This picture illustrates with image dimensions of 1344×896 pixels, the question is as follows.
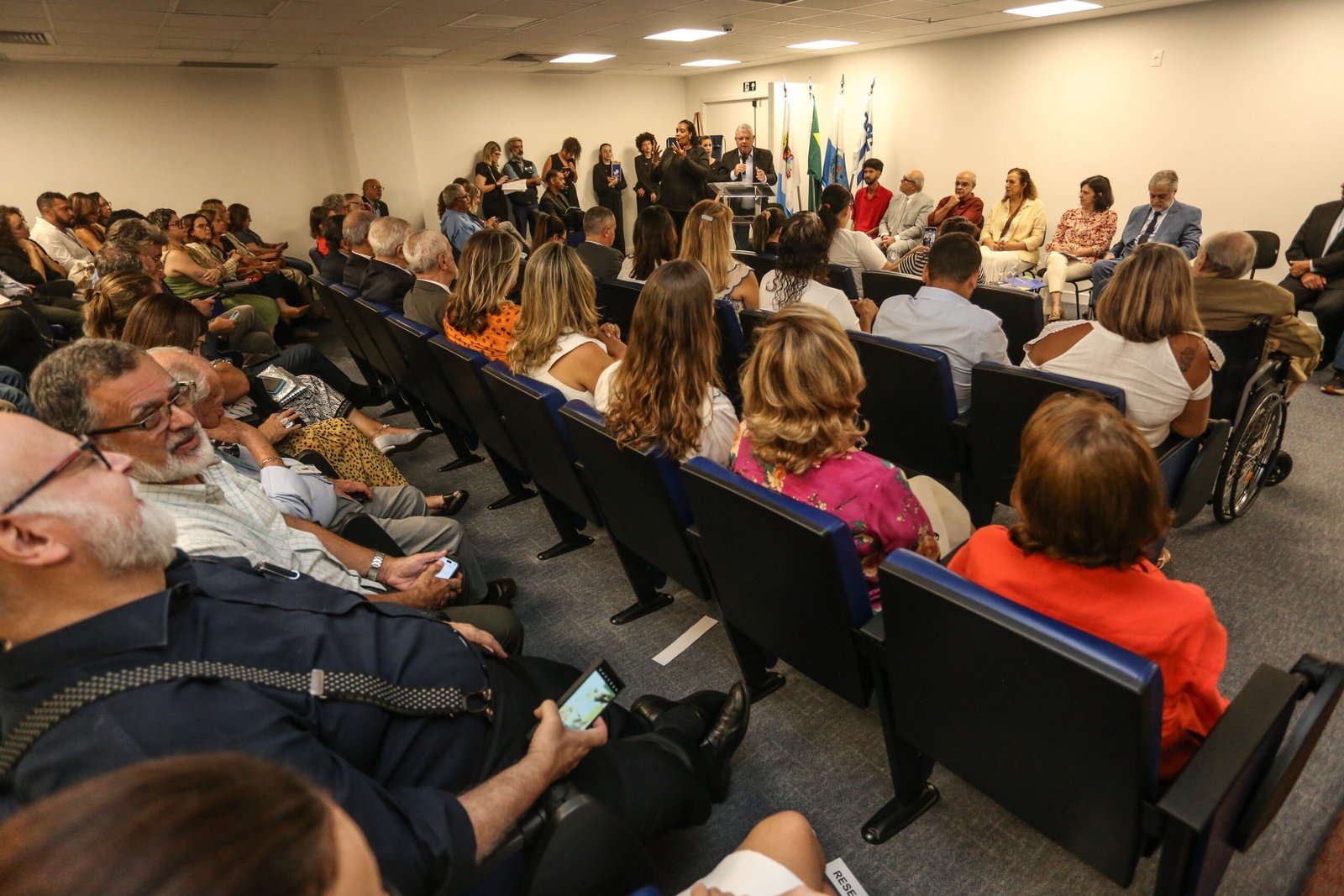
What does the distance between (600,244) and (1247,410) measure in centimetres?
375

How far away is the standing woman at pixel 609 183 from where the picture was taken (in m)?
11.1

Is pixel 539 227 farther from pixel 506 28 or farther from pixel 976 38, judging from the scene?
pixel 976 38

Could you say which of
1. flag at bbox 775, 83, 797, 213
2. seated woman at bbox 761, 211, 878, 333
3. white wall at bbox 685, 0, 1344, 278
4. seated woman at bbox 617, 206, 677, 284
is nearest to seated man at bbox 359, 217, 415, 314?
seated woman at bbox 617, 206, 677, 284

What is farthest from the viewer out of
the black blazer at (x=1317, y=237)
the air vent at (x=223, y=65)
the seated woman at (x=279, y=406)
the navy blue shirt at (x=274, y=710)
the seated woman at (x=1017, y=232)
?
the air vent at (x=223, y=65)

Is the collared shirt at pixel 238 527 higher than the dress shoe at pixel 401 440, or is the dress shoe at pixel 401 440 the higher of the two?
the collared shirt at pixel 238 527

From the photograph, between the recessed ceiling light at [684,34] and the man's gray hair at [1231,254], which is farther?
the recessed ceiling light at [684,34]

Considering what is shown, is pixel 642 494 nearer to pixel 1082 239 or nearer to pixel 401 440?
pixel 401 440

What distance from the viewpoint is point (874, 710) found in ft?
6.54

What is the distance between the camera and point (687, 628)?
7.93 ft

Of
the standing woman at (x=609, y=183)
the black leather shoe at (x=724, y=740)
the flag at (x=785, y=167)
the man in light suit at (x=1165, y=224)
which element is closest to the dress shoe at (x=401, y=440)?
the black leather shoe at (x=724, y=740)

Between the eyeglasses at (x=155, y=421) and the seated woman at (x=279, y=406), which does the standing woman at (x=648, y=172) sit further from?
the eyeglasses at (x=155, y=421)

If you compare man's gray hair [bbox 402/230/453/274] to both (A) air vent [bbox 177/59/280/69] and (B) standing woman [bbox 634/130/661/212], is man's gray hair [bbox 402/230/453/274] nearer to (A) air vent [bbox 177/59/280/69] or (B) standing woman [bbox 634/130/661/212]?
(B) standing woman [bbox 634/130/661/212]

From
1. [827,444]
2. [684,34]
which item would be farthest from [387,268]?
[684,34]

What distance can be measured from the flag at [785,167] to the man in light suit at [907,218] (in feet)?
9.09
